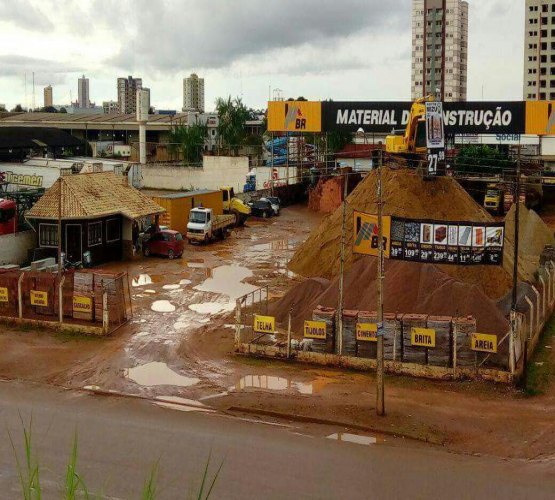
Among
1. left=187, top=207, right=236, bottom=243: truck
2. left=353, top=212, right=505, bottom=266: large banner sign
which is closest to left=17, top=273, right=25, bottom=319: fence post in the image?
left=353, top=212, right=505, bottom=266: large banner sign

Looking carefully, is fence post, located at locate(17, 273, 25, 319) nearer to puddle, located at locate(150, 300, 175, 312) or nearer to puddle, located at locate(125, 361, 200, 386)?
puddle, located at locate(150, 300, 175, 312)

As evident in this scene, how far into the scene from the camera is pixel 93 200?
39750 mm

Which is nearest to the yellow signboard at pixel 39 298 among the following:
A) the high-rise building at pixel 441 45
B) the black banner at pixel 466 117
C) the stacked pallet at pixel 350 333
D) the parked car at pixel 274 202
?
the stacked pallet at pixel 350 333

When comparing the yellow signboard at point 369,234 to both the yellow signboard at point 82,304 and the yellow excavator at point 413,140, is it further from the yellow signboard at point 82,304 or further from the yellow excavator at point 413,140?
the yellow excavator at point 413,140

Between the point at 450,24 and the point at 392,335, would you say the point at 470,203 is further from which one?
the point at 450,24

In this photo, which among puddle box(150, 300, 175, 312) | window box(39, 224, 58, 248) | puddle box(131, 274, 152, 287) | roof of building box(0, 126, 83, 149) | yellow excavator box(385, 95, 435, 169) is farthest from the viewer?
roof of building box(0, 126, 83, 149)

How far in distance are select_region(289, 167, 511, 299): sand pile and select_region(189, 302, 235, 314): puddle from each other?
5.71m

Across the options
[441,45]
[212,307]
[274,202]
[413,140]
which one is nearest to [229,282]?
[212,307]

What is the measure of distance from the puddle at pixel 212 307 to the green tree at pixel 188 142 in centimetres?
5767

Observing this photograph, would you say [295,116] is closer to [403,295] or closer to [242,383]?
[403,295]

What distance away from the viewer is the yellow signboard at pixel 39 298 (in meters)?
27.5

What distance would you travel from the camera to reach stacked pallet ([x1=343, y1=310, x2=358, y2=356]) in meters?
23.1

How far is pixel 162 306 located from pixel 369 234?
31.4 feet

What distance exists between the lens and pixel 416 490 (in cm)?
1478
